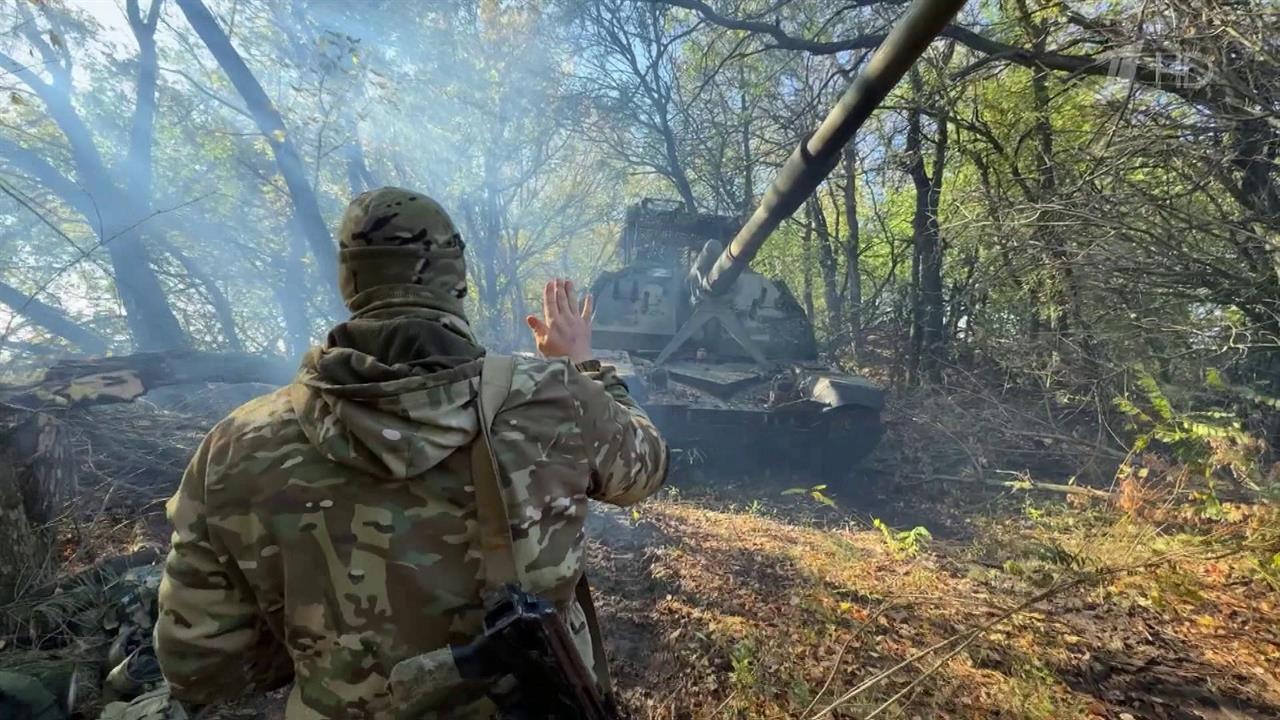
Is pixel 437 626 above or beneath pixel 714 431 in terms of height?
above

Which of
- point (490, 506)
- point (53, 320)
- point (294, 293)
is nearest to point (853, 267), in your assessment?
point (294, 293)

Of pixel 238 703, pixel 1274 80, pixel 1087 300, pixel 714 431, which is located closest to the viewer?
pixel 238 703

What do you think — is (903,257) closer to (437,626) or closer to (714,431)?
(714,431)

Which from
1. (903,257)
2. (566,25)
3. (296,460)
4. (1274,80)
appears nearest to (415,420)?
(296,460)

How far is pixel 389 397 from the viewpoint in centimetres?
116

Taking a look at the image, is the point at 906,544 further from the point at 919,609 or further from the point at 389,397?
the point at 389,397

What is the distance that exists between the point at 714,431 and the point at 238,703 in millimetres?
4640

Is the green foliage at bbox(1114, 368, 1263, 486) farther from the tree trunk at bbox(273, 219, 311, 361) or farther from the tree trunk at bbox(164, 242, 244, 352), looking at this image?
the tree trunk at bbox(164, 242, 244, 352)

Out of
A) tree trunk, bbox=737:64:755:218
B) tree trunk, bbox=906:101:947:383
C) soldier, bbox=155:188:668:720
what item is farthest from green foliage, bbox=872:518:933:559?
tree trunk, bbox=737:64:755:218

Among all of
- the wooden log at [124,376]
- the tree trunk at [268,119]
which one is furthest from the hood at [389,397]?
the tree trunk at [268,119]

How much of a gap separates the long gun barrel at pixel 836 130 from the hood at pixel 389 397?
3.48m

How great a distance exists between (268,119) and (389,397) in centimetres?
942

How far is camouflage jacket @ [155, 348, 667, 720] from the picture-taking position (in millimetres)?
1183

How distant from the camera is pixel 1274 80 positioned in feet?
13.0
